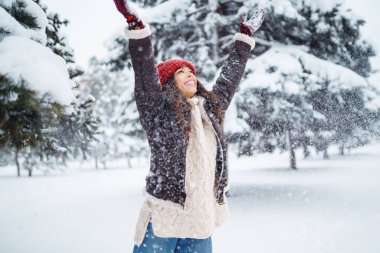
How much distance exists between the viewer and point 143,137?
31.8ft

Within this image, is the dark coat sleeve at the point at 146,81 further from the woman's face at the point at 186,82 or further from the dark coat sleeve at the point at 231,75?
the dark coat sleeve at the point at 231,75

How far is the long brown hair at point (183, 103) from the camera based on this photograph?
1.90 meters

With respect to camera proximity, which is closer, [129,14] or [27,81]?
[129,14]

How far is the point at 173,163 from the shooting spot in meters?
1.82

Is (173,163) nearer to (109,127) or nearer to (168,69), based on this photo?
(168,69)

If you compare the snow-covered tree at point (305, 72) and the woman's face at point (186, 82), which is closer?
the woman's face at point (186, 82)

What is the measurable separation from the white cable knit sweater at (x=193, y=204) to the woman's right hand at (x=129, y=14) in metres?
0.60

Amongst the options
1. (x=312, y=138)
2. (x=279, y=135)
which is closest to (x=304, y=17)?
(x=279, y=135)

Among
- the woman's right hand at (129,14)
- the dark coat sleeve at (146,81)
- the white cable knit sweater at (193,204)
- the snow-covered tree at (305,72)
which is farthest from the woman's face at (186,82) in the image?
the snow-covered tree at (305,72)

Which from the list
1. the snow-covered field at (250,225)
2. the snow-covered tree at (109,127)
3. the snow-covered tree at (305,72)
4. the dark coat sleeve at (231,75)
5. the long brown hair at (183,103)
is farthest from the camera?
the snow-covered tree at (109,127)

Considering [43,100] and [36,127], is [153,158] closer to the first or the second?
[43,100]

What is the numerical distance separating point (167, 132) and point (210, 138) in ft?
1.03

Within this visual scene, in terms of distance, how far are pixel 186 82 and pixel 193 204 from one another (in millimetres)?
777

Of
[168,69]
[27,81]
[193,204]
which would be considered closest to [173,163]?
[193,204]
